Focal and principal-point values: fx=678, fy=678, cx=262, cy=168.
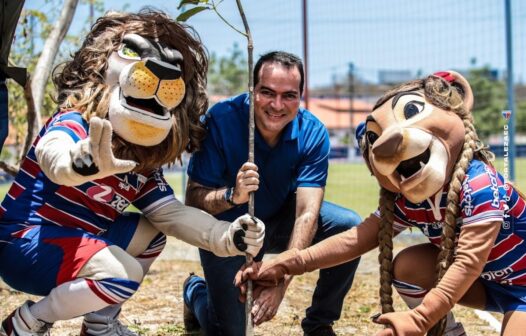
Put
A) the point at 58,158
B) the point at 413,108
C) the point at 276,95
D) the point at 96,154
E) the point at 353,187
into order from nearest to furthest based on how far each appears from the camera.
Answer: the point at 96,154 < the point at 58,158 < the point at 413,108 < the point at 276,95 < the point at 353,187

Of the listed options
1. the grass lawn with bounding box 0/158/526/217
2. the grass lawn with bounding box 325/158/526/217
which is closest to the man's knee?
the grass lawn with bounding box 325/158/526/217

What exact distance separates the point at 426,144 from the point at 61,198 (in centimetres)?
140

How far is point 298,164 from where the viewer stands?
3.46m

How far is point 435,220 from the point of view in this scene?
2562mm

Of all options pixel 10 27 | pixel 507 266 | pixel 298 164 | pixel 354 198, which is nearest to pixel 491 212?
pixel 507 266

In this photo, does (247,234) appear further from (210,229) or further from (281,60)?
(281,60)

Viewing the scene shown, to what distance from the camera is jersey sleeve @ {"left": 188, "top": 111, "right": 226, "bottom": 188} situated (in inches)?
129

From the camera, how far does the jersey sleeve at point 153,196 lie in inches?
114

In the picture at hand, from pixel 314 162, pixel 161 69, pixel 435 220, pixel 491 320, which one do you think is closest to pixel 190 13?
pixel 161 69

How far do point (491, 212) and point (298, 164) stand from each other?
1286 millimetres

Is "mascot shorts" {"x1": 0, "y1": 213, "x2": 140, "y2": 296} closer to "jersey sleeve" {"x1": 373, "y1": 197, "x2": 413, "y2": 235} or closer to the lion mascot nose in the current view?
the lion mascot nose

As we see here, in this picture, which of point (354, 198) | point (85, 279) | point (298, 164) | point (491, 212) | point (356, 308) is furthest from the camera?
point (354, 198)

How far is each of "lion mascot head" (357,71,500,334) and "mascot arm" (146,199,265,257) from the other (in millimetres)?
531

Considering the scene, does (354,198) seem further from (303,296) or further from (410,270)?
(410,270)
